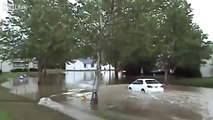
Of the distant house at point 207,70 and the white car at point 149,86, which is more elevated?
the distant house at point 207,70

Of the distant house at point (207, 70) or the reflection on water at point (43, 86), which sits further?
the distant house at point (207, 70)

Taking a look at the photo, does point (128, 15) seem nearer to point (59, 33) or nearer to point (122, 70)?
point (59, 33)

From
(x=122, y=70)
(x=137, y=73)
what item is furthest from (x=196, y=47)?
(x=122, y=70)

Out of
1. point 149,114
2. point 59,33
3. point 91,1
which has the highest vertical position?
point 91,1

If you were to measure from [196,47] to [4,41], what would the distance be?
24.1 metres

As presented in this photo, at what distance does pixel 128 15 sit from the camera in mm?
25938

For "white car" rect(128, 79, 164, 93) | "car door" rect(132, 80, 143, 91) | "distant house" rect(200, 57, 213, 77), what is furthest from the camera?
"distant house" rect(200, 57, 213, 77)

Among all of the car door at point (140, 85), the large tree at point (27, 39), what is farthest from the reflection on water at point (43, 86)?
the car door at point (140, 85)

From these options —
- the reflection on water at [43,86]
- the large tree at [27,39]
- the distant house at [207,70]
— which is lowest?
the reflection on water at [43,86]

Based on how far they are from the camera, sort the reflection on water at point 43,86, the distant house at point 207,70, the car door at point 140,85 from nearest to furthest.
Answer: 1. the reflection on water at point 43,86
2. the car door at point 140,85
3. the distant house at point 207,70

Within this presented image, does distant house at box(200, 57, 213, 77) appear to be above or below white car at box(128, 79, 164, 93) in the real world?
above

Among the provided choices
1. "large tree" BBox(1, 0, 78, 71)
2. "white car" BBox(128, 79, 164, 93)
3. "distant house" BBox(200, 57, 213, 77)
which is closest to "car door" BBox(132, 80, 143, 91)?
"white car" BBox(128, 79, 164, 93)

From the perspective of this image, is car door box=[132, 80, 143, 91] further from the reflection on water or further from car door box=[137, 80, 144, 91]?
the reflection on water

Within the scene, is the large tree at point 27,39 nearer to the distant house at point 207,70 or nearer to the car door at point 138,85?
the car door at point 138,85
